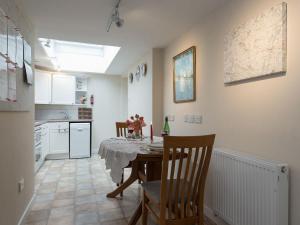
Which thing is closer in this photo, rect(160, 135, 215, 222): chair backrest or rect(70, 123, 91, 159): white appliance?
rect(160, 135, 215, 222): chair backrest

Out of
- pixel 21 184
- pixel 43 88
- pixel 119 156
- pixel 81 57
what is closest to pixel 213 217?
pixel 119 156

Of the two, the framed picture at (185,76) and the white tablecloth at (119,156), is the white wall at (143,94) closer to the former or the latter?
the framed picture at (185,76)

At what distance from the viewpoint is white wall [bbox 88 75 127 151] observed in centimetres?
625

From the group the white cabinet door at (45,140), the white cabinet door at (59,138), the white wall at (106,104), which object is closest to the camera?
the white cabinet door at (45,140)

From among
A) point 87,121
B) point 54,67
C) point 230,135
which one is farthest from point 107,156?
point 54,67

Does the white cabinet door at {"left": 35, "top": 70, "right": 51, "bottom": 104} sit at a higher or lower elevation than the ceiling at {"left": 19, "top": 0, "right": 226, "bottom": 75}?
lower

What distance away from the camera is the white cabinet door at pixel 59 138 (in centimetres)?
528

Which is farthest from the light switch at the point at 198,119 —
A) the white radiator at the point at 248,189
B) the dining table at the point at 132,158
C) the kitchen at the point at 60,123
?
the kitchen at the point at 60,123

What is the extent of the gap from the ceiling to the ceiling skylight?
2.09m

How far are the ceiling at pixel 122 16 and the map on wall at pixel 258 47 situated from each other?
54 centimetres

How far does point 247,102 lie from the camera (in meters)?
1.95

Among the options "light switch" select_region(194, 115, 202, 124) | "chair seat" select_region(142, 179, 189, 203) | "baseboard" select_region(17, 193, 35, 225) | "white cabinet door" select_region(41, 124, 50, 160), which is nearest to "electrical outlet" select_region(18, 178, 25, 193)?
"baseboard" select_region(17, 193, 35, 225)

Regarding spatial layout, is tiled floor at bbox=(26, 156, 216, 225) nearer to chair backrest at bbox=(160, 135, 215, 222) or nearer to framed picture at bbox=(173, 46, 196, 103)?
chair backrest at bbox=(160, 135, 215, 222)

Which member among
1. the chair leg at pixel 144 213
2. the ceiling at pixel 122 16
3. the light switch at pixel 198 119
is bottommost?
the chair leg at pixel 144 213
